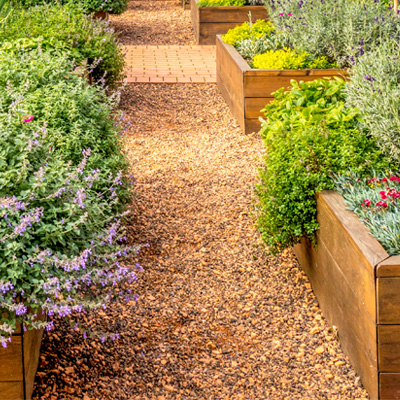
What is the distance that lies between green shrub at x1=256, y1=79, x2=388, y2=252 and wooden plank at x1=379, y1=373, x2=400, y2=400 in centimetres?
109

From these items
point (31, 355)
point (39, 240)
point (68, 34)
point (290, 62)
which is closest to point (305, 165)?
point (39, 240)

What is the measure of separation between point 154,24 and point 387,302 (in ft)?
38.2

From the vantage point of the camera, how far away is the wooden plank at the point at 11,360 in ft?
8.79

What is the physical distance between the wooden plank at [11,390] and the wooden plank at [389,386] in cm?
149

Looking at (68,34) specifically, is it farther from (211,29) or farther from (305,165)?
(211,29)

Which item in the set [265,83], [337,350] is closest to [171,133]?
[265,83]

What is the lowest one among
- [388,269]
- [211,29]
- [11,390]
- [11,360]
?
[211,29]

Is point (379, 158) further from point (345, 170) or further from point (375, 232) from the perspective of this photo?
point (375, 232)

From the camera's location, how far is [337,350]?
3.38 metres

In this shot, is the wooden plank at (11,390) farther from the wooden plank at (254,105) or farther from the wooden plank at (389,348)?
the wooden plank at (254,105)

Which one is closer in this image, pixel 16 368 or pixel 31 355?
pixel 16 368

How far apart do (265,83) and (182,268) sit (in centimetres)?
290

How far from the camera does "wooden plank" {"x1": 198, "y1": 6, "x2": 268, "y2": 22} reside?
11.2m

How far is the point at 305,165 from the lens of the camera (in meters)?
3.93
